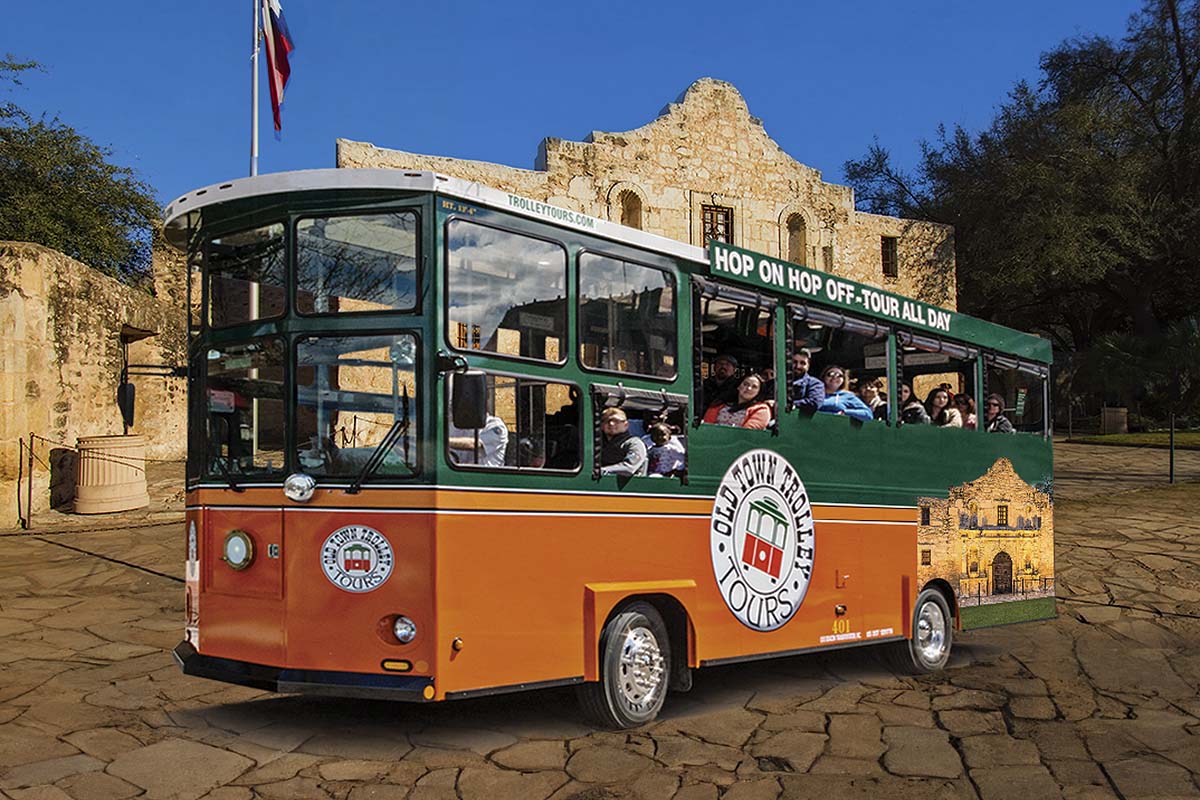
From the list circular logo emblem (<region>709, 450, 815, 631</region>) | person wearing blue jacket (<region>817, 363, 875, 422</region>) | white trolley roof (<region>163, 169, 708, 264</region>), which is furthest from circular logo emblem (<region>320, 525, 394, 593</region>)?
person wearing blue jacket (<region>817, 363, 875, 422</region>)

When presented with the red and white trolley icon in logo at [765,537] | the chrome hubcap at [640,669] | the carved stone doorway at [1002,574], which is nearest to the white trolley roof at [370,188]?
the red and white trolley icon in logo at [765,537]

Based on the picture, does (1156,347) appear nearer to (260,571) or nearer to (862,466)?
(862,466)

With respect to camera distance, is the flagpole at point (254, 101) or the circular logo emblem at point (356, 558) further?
the flagpole at point (254, 101)

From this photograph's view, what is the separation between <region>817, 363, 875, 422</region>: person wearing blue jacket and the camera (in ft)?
27.7

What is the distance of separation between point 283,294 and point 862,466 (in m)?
4.92

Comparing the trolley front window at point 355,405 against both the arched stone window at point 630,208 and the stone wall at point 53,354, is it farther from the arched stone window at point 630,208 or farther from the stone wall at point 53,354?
the arched stone window at point 630,208

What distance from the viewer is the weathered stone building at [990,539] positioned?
9563 mm

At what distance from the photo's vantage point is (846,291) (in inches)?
340

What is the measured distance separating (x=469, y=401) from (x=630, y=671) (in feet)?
7.11

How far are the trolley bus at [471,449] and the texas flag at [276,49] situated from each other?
9062 mm

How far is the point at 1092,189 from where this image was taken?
36.1 metres

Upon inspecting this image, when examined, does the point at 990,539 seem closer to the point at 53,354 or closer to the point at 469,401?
the point at 469,401

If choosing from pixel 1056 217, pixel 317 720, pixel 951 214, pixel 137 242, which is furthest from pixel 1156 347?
pixel 317 720

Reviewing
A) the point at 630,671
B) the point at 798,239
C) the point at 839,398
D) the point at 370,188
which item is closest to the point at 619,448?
the point at 630,671
